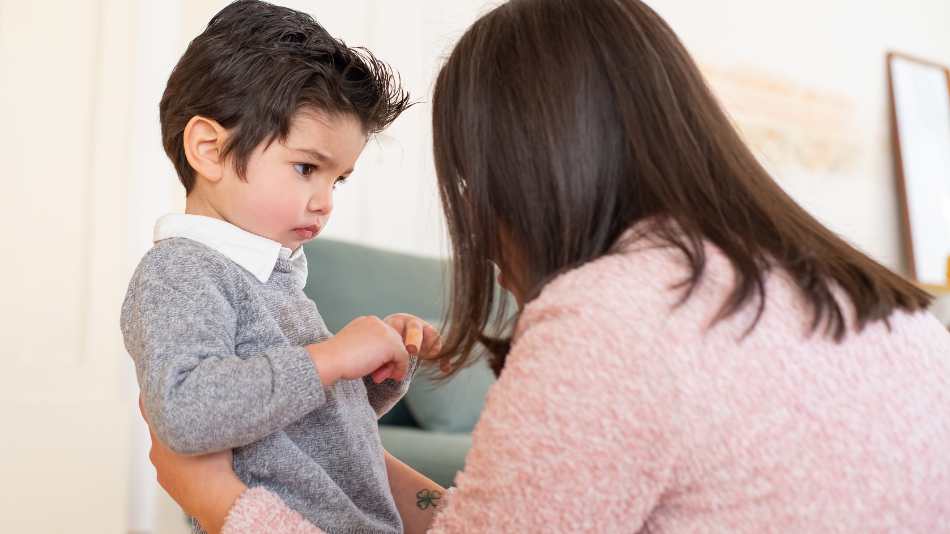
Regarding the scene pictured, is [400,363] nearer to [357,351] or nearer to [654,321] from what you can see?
[357,351]

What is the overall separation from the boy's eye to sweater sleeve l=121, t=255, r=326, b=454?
0.69 feet

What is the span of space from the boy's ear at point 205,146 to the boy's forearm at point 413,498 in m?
0.47

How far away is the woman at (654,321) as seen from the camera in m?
0.67

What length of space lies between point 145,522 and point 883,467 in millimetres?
2599

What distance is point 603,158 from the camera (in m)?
0.80

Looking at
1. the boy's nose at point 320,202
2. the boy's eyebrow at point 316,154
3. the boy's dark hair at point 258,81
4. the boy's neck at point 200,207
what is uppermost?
the boy's dark hair at point 258,81

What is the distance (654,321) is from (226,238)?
594 millimetres

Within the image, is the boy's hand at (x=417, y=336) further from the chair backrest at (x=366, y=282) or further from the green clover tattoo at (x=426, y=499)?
the chair backrest at (x=366, y=282)

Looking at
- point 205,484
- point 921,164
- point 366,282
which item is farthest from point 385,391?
point 921,164

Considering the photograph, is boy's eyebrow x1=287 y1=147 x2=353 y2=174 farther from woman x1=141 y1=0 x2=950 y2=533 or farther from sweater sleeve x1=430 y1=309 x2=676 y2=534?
sweater sleeve x1=430 y1=309 x2=676 y2=534

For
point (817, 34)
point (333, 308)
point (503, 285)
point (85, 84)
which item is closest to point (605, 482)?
point (503, 285)

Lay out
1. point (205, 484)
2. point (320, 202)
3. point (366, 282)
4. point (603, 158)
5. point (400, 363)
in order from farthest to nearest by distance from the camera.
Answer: point (366, 282) → point (320, 202) → point (400, 363) → point (205, 484) → point (603, 158)

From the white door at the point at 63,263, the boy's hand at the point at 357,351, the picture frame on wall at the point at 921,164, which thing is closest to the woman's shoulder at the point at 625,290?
the boy's hand at the point at 357,351

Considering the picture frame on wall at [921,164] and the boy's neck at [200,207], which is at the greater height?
the boy's neck at [200,207]
